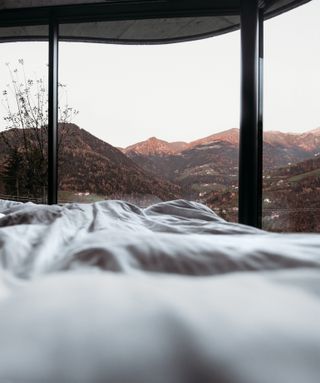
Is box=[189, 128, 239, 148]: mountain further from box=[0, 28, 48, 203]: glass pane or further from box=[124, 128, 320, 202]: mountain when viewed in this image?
box=[0, 28, 48, 203]: glass pane

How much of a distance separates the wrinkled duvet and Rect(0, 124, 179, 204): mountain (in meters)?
2.82

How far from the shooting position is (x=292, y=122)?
2.82 m

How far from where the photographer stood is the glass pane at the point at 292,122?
2760 millimetres

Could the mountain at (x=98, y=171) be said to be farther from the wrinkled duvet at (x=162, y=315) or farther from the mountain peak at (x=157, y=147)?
the wrinkled duvet at (x=162, y=315)

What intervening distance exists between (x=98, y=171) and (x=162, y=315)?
10.4ft

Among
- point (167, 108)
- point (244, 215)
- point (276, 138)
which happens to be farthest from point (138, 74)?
point (244, 215)

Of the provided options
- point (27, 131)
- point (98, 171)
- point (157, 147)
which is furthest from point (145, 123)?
point (27, 131)

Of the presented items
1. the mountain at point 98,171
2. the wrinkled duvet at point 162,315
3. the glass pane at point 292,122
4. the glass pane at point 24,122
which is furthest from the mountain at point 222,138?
the wrinkled duvet at point 162,315

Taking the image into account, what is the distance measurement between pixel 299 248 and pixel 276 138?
8.19 feet

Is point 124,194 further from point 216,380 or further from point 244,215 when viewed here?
point 216,380

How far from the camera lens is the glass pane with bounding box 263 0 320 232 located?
2760 millimetres

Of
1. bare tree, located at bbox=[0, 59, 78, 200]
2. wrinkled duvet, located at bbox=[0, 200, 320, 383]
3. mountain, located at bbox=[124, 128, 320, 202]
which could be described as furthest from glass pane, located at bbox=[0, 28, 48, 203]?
wrinkled duvet, located at bbox=[0, 200, 320, 383]

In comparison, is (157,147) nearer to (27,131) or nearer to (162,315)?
(27,131)

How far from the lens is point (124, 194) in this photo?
3371 mm
